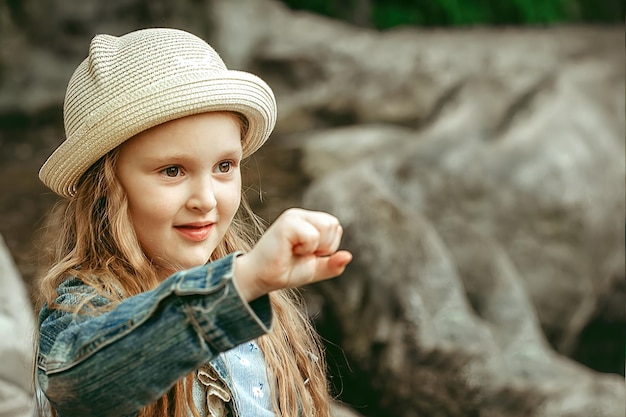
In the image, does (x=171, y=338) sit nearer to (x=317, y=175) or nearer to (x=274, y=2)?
(x=317, y=175)

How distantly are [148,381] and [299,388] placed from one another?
71 cm

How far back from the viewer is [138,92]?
1.73 meters

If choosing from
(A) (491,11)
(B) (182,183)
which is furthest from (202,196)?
(A) (491,11)

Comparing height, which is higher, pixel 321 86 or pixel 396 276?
pixel 321 86

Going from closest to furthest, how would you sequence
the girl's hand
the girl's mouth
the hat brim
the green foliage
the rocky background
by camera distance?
the girl's hand < the hat brim < the girl's mouth < the rocky background < the green foliage

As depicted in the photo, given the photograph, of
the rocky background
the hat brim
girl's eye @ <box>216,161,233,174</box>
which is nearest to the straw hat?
the hat brim

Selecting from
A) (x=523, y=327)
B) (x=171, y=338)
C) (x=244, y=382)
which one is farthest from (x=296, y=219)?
(x=523, y=327)

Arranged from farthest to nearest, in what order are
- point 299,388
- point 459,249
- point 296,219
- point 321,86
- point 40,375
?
point 321,86 < point 459,249 < point 299,388 < point 40,375 < point 296,219

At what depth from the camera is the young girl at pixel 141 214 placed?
1449 mm

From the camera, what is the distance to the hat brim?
1.71 meters

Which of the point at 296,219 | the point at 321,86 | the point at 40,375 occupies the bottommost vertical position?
the point at 321,86

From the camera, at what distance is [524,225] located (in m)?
4.47

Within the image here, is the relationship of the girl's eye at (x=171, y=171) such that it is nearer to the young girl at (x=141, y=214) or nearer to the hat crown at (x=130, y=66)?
the young girl at (x=141, y=214)

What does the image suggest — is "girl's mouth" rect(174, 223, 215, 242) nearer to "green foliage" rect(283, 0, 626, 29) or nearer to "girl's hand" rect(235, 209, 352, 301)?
"girl's hand" rect(235, 209, 352, 301)
